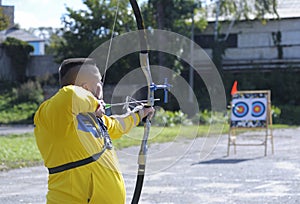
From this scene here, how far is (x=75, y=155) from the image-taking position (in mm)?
3799

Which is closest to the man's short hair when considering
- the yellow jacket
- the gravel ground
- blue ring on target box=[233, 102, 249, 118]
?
the yellow jacket

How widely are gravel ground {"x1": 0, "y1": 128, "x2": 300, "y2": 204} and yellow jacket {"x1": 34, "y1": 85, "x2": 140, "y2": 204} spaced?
89 cm

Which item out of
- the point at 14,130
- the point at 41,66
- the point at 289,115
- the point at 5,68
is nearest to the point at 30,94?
the point at 5,68

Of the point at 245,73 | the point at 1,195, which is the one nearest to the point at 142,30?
the point at 1,195

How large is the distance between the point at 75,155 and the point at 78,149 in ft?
0.14

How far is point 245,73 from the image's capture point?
36.2m

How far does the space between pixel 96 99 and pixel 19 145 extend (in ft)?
35.9

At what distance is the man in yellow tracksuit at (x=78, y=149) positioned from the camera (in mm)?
3729

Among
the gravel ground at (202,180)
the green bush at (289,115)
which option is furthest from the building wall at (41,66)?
the gravel ground at (202,180)

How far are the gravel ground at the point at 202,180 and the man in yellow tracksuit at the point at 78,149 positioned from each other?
2.90 ft

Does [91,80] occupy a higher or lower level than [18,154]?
higher

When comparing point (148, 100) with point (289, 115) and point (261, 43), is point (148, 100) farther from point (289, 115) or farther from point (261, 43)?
point (261, 43)

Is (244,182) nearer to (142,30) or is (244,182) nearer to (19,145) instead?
(142,30)

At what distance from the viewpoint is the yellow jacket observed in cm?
370
